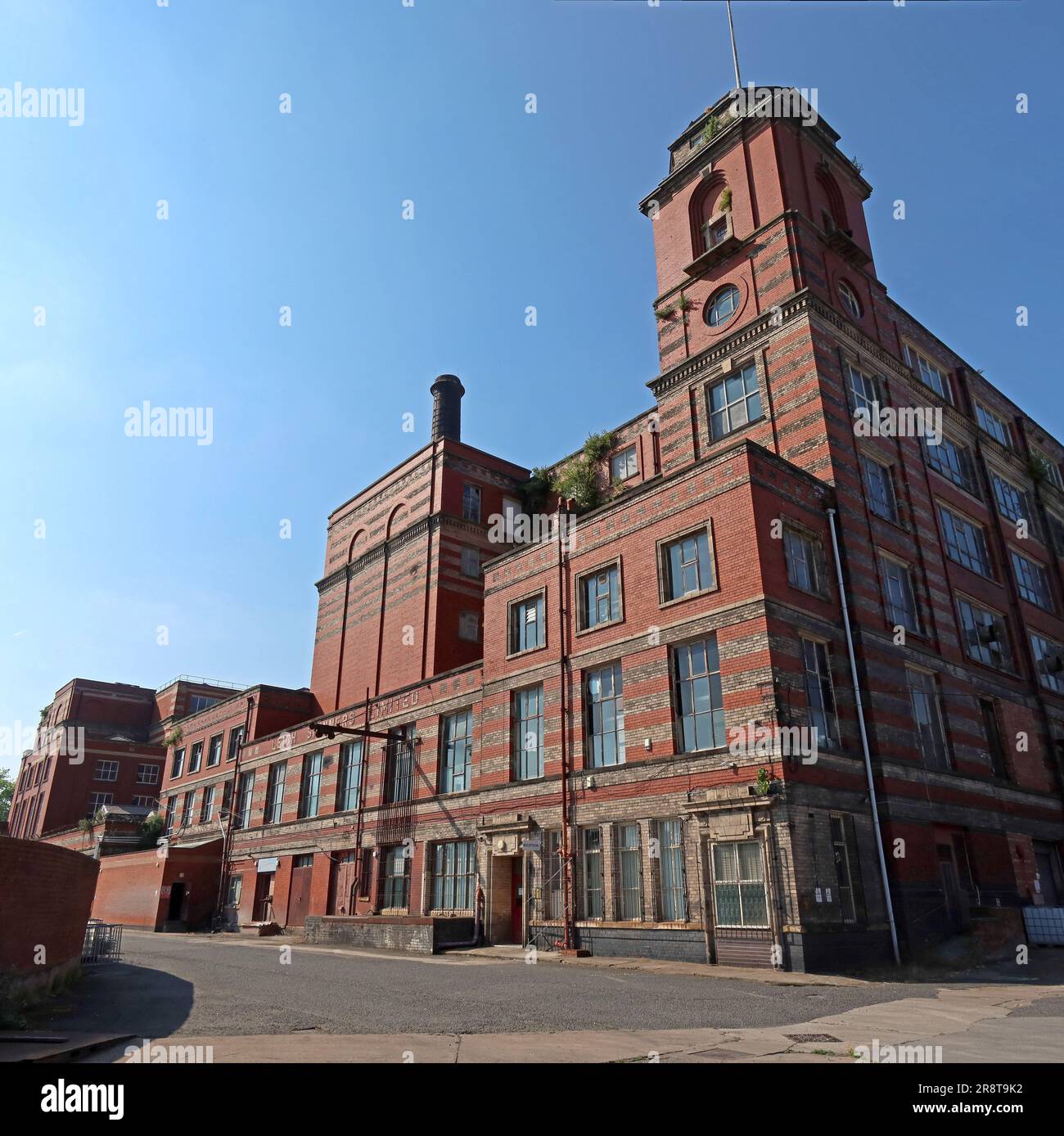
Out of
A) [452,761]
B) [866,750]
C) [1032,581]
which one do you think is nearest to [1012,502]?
[1032,581]

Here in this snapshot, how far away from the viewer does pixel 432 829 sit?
27953 mm

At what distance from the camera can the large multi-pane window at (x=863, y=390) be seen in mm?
25234

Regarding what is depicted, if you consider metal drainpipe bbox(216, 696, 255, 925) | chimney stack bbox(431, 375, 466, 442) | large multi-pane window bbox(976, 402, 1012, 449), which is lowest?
metal drainpipe bbox(216, 696, 255, 925)

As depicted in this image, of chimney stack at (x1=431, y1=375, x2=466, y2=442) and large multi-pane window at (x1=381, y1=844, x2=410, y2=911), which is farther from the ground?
chimney stack at (x1=431, y1=375, x2=466, y2=442)

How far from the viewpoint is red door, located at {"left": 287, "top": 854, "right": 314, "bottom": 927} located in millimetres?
33406

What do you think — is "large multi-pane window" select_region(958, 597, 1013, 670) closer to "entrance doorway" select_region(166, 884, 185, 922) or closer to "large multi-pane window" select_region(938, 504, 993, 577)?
"large multi-pane window" select_region(938, 504, 993, 577)

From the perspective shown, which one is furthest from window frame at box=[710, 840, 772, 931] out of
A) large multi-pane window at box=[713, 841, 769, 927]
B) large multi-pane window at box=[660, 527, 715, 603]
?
large multi-pane window at box=[660, 527, 715, 603]

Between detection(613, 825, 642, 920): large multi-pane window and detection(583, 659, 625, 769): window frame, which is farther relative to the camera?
detection(583, 659, 625, 769): window frame

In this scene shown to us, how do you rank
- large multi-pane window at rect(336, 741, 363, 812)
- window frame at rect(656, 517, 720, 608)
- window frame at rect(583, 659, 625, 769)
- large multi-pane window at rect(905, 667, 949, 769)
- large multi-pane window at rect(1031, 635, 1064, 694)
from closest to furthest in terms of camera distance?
window frame at rect(656, 517, 720, 608) < window frame at rect(583, 659, 625, 769) < large multi-pane window at rect(905, 667, 949, 769) < large multi-pane window at rect(1031, 635, 1064, 694) < large multi-pane window at rect(336, 741, 363, 812)

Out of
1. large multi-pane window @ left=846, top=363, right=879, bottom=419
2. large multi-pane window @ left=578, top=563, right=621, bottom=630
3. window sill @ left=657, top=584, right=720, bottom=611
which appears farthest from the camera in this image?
large multi-pane window @ left=846, top=363, right=879, bottom=419

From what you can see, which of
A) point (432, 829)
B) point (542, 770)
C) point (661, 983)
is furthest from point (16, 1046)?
point (432, 829)

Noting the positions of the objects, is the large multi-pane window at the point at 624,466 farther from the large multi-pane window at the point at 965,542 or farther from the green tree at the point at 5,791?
the green tree at the point at 5,791

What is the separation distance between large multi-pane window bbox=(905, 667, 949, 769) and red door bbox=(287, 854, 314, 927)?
79.6 ft
